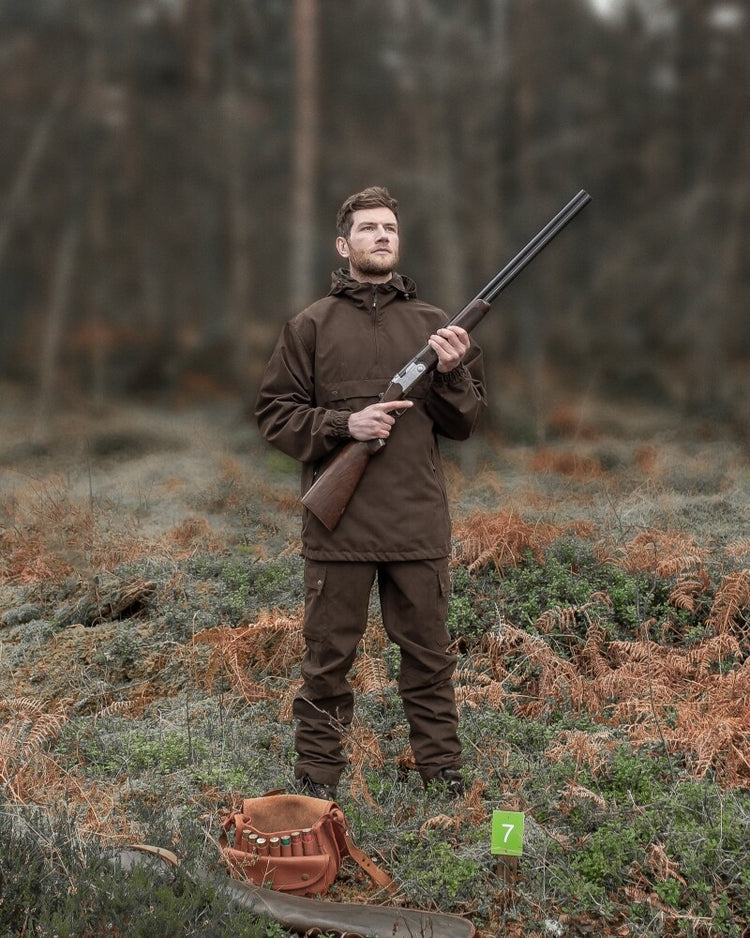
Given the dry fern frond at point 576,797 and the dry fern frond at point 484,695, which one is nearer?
the dry fern frond at point 576,797

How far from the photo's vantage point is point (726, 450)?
9.18m

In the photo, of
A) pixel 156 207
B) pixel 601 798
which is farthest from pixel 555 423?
pixel 601 798

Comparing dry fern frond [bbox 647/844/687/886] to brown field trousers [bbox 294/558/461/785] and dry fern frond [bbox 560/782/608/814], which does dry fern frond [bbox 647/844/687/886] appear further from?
brown field trousers [bbox 294/558/461/785]

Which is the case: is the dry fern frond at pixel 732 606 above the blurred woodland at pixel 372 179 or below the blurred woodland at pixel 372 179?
below

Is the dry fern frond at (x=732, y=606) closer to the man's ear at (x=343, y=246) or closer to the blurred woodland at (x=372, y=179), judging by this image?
the blurred woodland at (x=372, y=179)

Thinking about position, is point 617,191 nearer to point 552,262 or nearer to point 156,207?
point 552,262

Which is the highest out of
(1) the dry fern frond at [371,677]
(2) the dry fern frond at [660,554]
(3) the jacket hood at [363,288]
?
(3) the jacket hood at [363,288]

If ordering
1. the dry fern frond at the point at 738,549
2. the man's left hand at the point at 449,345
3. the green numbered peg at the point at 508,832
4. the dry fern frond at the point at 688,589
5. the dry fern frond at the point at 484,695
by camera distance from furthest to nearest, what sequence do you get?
the dry fern frond at the point at 738,549
the dry fern frond at the point at 688,589
the dry fern frond at the point at 484,695
the man's left hand at the point at 449,345
the green numbered peg at the point at 508,832

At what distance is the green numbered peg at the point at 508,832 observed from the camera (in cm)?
369

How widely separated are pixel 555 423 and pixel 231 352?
10.0ft

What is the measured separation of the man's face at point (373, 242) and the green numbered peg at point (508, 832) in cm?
229

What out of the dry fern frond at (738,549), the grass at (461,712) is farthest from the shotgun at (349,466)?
the dry fern frond at (738,549)

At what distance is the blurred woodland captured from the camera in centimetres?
978

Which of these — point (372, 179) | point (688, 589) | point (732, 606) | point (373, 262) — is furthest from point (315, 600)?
point (372, 179)
